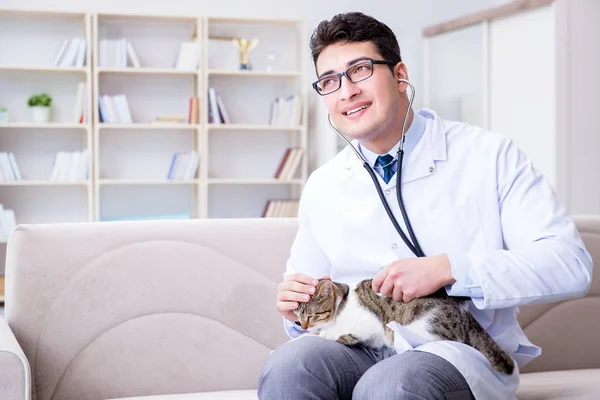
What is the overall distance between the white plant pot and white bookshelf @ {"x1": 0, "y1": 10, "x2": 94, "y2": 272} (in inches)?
3.1

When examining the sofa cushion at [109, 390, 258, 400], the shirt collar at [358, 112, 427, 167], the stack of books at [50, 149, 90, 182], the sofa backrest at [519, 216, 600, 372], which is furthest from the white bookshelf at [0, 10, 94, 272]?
the shirt collar at [358, 112, 427, 167]

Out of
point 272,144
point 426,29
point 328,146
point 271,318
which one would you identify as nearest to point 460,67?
point 426,29

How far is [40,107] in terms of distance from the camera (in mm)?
5402

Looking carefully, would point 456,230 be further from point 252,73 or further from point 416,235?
point 252,73

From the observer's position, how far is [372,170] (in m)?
1.52

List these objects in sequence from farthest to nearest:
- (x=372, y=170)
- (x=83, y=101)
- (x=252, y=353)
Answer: (x=83, y=101)
(x=252, y=353)
(x=372, y=170)

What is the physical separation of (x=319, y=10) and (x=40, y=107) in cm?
225

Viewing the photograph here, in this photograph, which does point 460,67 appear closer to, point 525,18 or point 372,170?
point 525,18

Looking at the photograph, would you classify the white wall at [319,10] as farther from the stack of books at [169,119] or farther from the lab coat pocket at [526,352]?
the lab coat pocket at [526,352]

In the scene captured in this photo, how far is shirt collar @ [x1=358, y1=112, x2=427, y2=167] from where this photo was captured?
1561mm

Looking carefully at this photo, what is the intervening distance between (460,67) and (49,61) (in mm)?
3017

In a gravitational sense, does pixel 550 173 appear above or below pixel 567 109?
below

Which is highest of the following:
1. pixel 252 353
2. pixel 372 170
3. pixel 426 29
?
pixel 426 29

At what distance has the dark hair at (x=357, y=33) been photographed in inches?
60.0
